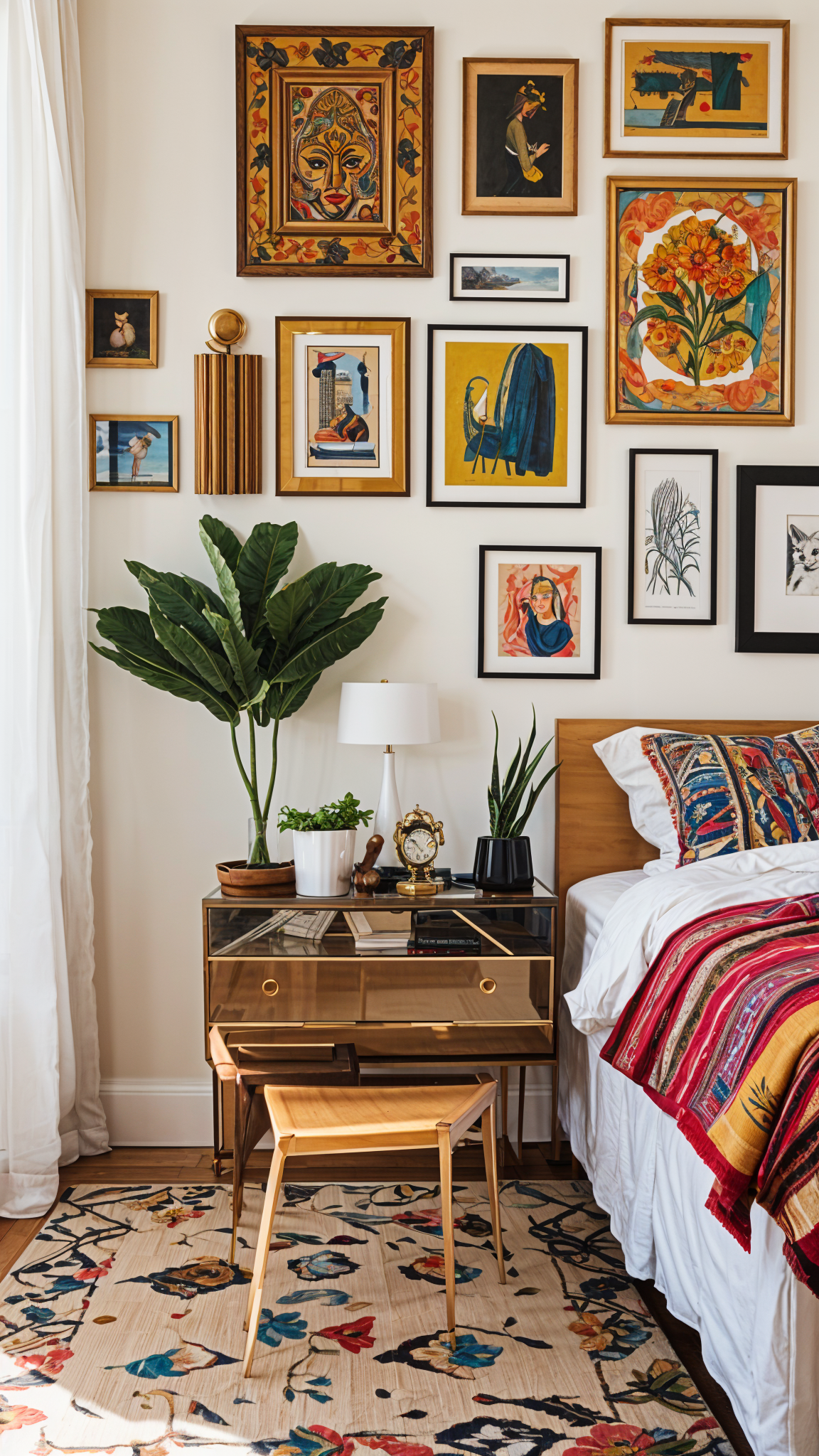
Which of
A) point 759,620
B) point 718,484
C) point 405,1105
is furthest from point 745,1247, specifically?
point 718,484

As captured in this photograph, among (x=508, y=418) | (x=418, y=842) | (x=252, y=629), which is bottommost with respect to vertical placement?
(x=418, y=842)

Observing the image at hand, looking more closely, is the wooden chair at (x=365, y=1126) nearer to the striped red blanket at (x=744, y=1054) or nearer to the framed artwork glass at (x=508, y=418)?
the striped red blanket at (x=744, y=1054)

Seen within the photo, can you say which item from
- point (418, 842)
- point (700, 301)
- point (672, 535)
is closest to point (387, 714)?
point (418, 842)

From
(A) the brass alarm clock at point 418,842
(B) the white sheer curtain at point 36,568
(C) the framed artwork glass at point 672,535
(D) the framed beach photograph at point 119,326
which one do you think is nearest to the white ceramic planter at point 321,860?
(A) the brass alarm clock at point 418,842

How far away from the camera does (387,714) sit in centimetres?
264

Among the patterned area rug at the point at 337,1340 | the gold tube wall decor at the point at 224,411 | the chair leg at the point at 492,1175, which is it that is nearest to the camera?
the patterned area rug at the point at 337,1340

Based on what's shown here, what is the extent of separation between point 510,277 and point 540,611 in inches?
36.9

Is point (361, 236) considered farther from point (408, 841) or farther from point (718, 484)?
point (408, 841)

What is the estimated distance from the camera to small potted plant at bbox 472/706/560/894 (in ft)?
8.81

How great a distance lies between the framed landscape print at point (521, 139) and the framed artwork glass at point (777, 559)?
945 millimetres

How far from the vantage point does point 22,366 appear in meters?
2.48

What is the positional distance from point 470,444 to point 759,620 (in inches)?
37.8

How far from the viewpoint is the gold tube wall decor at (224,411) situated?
284 centimetres

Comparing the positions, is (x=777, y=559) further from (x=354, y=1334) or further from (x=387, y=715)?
(x=354, y=1334)
